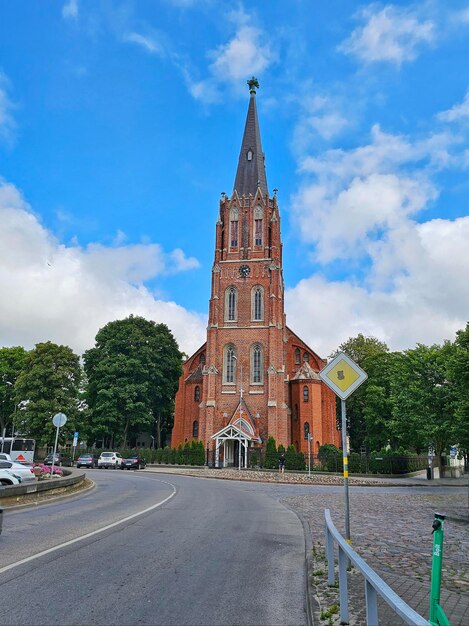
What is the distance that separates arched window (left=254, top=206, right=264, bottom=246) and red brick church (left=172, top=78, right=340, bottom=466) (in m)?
0.10

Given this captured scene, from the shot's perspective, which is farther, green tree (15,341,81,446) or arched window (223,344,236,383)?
→ arched window (223,344,236,383)

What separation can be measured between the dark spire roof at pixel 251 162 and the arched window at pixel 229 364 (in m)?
17.5

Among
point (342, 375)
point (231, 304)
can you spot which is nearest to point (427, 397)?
point (231, 304)

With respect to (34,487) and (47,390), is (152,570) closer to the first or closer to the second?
(34,487)

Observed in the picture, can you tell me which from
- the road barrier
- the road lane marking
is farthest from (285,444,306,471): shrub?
the road lane marking

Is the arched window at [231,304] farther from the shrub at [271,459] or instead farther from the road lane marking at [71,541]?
the road lane marking at [71,541]

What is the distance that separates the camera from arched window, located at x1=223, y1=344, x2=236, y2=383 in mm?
48844

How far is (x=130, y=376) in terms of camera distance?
54.5 metres

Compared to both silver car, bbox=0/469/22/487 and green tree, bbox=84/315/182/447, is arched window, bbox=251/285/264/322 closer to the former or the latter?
green tree, bbox=84/315/182/447

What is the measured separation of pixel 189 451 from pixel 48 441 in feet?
41.5

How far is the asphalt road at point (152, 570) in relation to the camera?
16.4 feet

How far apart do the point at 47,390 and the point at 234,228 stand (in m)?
24.6

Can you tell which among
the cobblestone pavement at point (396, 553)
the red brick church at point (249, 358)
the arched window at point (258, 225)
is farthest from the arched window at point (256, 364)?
the cobblestone pavement at point (396, 553)

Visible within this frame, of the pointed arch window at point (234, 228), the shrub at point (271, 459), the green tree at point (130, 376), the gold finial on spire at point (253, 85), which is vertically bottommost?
the shrub at point (271, 459)
